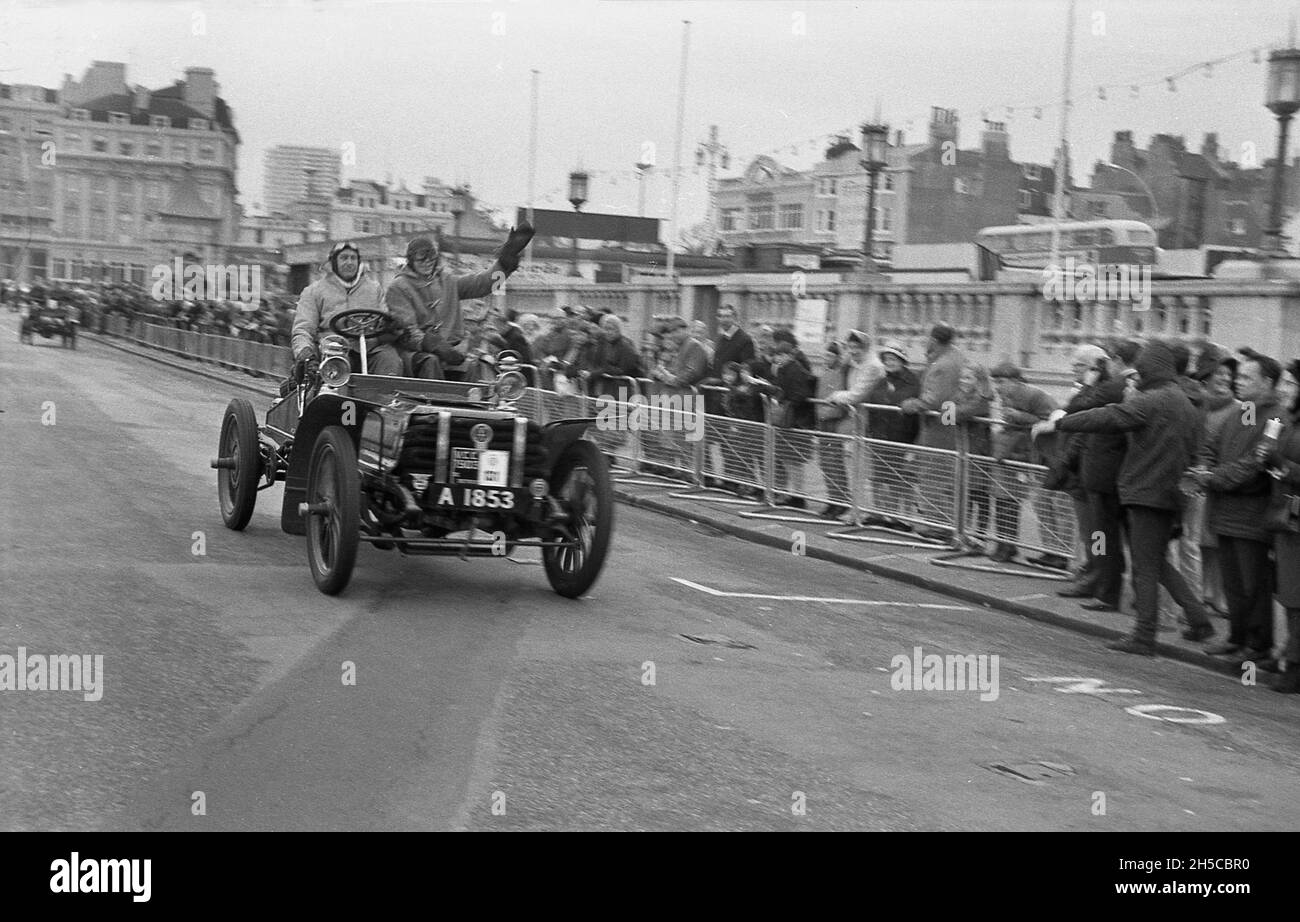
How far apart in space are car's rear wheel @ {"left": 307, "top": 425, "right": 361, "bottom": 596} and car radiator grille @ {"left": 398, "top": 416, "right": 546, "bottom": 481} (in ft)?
1.10

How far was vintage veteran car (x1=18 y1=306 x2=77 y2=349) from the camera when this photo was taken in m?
48.2

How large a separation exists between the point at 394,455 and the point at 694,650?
87.6 inches

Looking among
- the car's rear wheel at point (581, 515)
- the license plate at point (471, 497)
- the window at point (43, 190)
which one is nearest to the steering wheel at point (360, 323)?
the car's rear wheel at point (581, 515)

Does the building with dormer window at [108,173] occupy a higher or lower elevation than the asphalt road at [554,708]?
higher

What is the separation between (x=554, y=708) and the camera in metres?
7.12

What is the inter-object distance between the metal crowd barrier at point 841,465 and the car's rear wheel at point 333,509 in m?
4.94

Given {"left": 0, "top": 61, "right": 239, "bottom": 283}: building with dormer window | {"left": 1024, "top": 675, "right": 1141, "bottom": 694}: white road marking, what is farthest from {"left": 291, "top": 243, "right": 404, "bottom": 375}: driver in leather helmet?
{"left": 0, "top": 61, "right": 239, "bottom": 283}: building with dormer window

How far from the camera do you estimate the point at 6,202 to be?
14188cm

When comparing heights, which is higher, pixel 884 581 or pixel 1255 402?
pixel 1255 402

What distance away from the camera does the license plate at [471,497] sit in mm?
9570

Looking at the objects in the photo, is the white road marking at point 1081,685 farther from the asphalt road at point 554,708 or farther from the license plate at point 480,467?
the license plate at point 480,467
